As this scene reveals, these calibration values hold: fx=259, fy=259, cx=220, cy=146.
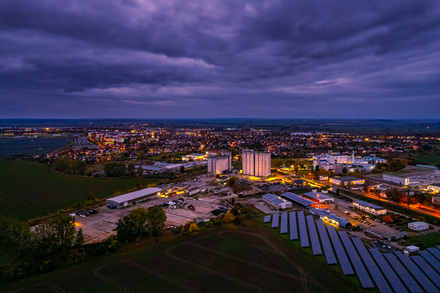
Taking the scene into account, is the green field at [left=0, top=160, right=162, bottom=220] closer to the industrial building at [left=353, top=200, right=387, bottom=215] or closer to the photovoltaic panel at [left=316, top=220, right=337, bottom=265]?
the photovoltaic panel at [left=316, top=220, right=337, bottom=265]

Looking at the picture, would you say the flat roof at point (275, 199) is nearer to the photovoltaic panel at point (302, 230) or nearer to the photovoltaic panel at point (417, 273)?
the photovoltaic panel at point (302, 230)

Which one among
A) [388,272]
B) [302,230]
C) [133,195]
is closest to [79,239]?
→ [133,195]

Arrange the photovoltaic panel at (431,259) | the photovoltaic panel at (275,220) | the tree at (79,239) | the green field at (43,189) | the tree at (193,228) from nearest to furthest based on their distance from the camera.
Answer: the photovoltaic panel at (431,259) < the tree at (79,239) < the tree at (193,228) < the photovoltaic panel at (275,220) < the green field at (43,189)

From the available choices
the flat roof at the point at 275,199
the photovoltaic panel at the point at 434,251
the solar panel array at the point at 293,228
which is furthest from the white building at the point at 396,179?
the solar panel array at the point at 293,228

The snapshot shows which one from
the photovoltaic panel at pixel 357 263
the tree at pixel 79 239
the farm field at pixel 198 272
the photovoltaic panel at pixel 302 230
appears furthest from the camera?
the photovoltaic panel at pixel 302 230

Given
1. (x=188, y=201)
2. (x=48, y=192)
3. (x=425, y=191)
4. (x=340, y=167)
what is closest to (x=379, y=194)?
(x=425, y=191)

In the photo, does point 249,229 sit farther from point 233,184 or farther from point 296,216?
point 233,184

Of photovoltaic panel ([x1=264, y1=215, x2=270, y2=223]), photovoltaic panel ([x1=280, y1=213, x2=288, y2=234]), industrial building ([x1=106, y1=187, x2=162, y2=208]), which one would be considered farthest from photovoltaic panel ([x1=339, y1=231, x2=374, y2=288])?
industrial building ([x1=106, y1=187, x2=162, y2=208])
